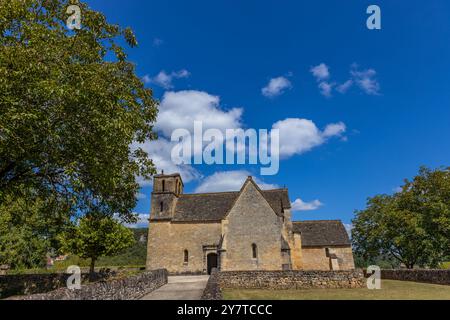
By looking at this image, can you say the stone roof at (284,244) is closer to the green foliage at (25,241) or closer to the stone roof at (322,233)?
the stone roof at (322,233)

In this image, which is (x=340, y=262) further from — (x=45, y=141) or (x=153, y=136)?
(x=45, y=141)

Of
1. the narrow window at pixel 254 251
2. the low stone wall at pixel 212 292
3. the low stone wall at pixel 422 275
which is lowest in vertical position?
the low stone wall at pixel 422 275

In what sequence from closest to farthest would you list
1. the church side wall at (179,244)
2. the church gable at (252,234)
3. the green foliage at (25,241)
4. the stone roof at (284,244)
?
the stone roof at (284,244) → the church gable at (252,234) → the church side wall at (179,244) → the green foliage at (25,241)

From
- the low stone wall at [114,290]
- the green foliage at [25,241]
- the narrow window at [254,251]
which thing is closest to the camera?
the low stone wall at [114,290]

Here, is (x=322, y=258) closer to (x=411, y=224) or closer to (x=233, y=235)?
(x=411, y=224)

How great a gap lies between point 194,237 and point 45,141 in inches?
918

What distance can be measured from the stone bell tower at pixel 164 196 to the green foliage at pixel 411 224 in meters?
25.0

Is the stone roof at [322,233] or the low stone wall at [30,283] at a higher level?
the stone roof at [322,233]

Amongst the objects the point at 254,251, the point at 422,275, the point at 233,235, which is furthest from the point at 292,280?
the point at 422,275

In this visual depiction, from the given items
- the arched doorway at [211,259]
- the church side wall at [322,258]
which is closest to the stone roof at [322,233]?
the church side wall at [322,258]

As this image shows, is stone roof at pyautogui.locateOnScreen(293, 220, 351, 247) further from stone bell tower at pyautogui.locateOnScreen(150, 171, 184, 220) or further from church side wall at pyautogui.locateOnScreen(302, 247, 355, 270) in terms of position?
stone bell tower at pyautogui.locateOnScreen(150, 171, 184, 220)

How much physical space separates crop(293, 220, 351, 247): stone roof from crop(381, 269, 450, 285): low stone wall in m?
7.09

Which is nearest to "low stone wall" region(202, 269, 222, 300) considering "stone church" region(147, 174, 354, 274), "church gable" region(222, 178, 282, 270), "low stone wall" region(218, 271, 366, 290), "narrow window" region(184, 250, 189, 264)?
"low stone wall" region(218, 271, 366, 290)

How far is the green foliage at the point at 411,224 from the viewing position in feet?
99.3
